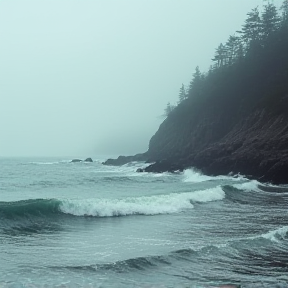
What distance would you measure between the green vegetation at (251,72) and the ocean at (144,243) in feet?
106

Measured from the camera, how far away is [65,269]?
36.3ft

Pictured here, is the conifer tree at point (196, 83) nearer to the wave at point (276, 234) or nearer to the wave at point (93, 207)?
the wave at point (93, 207)

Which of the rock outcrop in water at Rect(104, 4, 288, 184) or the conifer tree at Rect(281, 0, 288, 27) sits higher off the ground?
the conifer tree at Rect(281, 0, 288, 27)

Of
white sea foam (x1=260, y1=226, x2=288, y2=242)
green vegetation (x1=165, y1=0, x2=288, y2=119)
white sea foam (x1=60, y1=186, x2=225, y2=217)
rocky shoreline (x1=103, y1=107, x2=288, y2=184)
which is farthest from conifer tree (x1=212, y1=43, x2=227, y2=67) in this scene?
white sea foam (x1=260, y1=226, x2=288, y2=242)

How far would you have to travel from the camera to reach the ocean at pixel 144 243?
34.2 ft

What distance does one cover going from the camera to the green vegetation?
5838 cm

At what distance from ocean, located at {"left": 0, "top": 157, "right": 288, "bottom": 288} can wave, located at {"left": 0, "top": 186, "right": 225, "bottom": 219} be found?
0.05 m

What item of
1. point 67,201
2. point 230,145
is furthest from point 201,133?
point 67,201

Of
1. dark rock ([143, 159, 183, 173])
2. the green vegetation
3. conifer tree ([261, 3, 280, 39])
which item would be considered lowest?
dark rock ([143, 159, 183, 173])

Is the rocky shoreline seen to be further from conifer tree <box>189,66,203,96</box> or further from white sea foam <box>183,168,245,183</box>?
conifer tree <box>189,66,203,96</box>

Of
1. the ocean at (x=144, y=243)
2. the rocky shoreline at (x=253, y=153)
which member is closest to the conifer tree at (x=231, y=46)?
the rocky shoreline at (x=253, y=153)

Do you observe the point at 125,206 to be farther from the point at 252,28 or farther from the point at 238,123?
the point at 252,28

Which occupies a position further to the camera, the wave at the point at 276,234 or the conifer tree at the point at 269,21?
the conifer tree at the point at 269,21

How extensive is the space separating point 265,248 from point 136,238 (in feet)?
15.4
